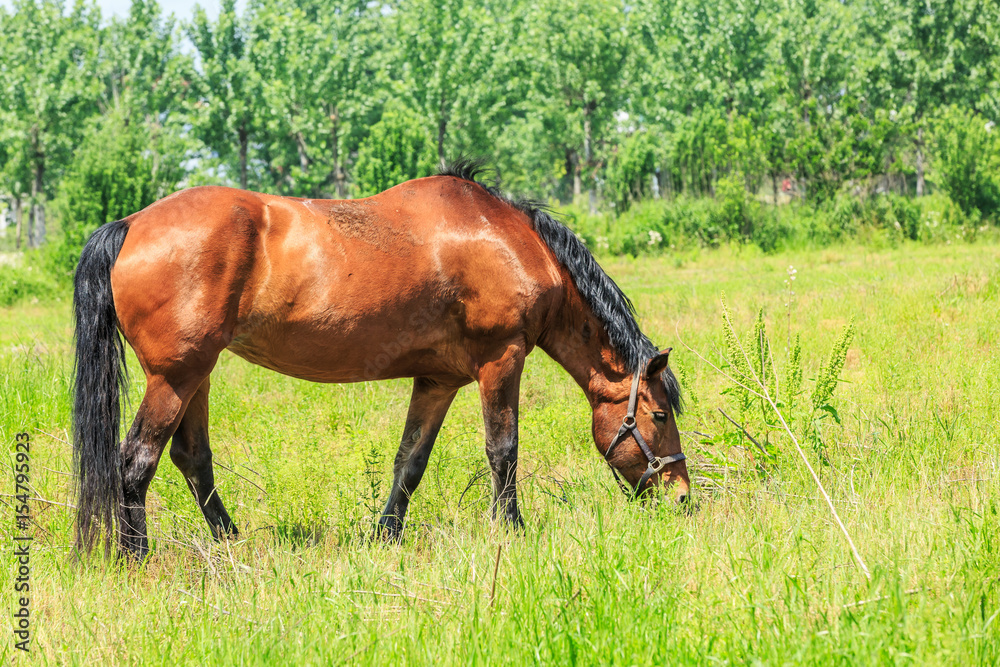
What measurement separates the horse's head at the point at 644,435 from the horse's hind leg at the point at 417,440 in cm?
93

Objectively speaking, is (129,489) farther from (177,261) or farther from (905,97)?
(905,97)

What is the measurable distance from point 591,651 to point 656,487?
6.18ft

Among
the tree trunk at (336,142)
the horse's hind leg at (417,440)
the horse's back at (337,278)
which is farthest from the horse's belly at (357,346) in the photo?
the tree trunk at (336,142)

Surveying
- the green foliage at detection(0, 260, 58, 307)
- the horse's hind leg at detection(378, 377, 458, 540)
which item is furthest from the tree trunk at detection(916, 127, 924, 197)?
the horse's hind leg at detection(378, 377, 458, 540)

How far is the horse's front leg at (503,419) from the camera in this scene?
4.10 metres

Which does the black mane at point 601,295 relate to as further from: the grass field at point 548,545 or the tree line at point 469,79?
the tree line at point 469,79

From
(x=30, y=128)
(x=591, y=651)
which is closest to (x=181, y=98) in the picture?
(x=30, y=128)

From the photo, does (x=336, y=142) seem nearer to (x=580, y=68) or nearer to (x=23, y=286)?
Answer: (x=580, y=68)

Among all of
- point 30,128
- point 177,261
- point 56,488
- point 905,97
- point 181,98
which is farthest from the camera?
point 181,98

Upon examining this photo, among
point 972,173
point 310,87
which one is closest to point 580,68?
point 310,87

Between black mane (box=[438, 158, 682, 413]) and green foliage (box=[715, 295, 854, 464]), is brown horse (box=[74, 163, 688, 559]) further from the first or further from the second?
green foliage (box=[715, 295, 854, 464])

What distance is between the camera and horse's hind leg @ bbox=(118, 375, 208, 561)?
3471 millimetres

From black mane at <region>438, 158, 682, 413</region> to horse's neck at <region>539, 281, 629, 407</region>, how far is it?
0.05 meters

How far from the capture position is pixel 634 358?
14.3 ft
